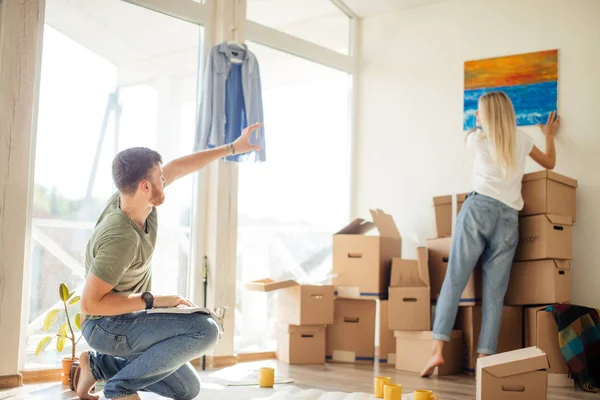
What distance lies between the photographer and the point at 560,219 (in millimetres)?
3891

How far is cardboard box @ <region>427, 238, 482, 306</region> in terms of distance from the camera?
4.03m

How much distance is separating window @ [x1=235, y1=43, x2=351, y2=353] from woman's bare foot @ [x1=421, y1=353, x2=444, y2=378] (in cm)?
103

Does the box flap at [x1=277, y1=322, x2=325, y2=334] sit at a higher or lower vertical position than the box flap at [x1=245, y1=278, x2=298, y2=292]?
lower

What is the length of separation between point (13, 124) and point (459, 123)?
9.51 ft

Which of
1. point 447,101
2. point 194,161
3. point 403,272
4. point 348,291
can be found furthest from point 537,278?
point 194,161

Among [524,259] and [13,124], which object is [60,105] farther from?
[524,259]

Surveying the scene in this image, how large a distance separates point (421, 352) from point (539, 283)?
784mm

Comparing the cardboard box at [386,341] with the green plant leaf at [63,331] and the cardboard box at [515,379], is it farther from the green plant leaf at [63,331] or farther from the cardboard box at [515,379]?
the green plant leaf at [63,331]

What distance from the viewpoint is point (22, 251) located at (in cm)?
Answer: 332

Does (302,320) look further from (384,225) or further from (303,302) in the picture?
(384,225)

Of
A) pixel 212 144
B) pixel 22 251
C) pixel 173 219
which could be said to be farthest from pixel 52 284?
pixel 212 144

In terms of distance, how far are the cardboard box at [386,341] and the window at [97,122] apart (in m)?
1.27

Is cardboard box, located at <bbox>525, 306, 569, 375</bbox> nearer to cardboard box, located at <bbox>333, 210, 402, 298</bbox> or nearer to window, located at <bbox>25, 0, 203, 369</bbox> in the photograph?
cardboard box, located at <bbox>333, 210, 402, 298</bbox>

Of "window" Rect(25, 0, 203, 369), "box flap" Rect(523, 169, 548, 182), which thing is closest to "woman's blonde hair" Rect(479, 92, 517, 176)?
"box flap" Rect(523, 169, 548, 182)
